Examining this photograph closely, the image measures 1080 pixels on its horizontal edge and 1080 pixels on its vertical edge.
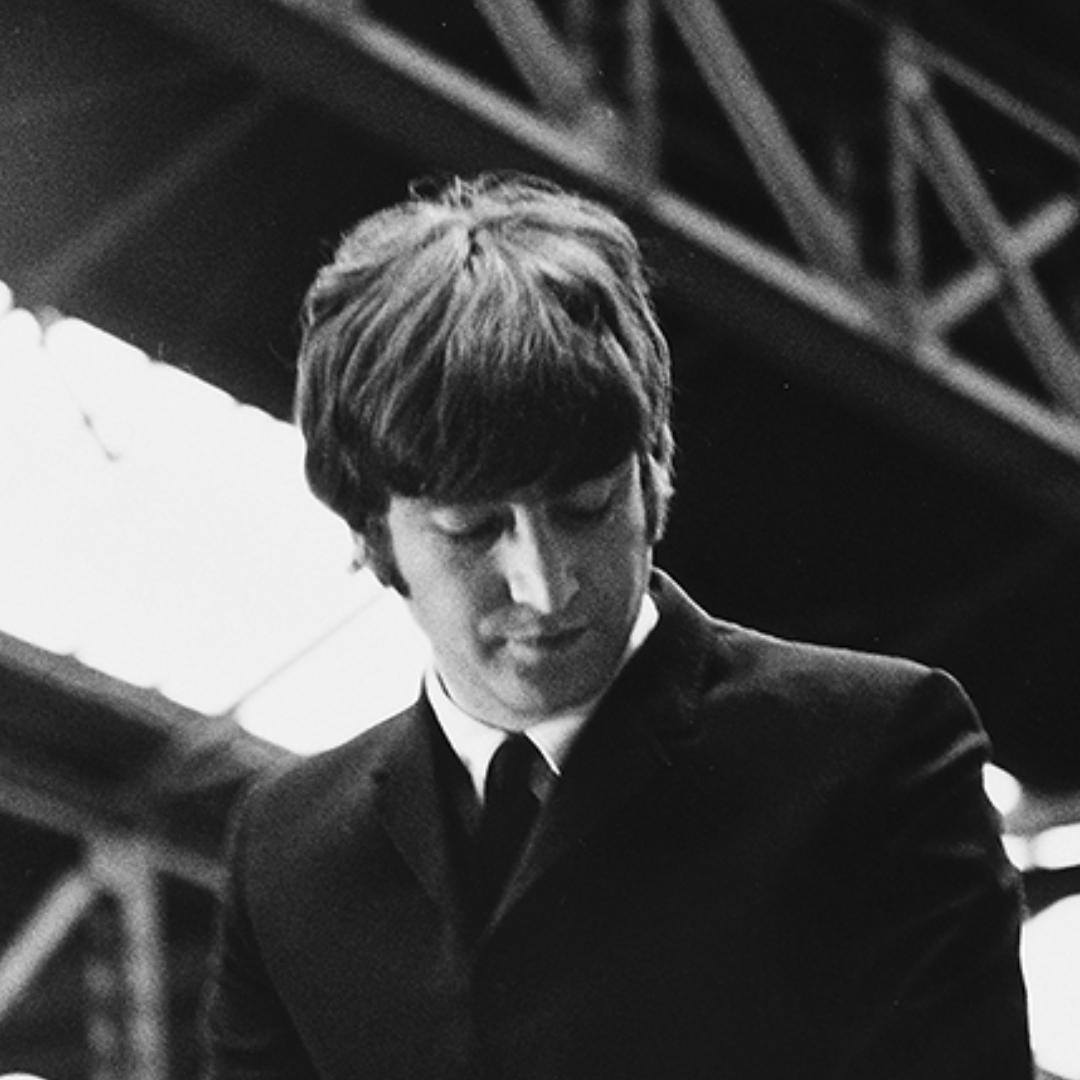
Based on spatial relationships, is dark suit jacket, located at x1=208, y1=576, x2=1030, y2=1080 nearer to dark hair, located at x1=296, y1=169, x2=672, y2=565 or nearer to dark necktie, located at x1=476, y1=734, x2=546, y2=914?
dark necktie, located at x1=476, y1=734, x2=546, y2=914

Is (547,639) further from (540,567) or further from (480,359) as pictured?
(480,359)

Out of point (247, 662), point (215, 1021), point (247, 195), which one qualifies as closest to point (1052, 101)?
point (247, 195)

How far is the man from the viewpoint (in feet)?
4.48

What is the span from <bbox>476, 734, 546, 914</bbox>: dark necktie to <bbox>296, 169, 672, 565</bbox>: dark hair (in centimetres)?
15

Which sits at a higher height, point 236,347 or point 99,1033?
point 236,347

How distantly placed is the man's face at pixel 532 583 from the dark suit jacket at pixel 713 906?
5cm

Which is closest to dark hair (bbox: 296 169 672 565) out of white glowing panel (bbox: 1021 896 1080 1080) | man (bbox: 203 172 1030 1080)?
man (bbox: 203 172 1030 1080)

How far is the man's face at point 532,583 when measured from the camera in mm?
1360

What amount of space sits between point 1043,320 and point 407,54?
1777 millimetres

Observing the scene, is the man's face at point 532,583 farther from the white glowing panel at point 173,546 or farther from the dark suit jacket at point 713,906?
the white glowing panel at point 173,546

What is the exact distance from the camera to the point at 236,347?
5.61 metres

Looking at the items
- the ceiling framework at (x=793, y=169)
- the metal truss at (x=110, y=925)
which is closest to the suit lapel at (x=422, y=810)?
the ceiling framework at (x=793, y=169)

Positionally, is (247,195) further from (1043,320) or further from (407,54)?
(1043,320)

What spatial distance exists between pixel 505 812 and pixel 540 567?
18 cm
